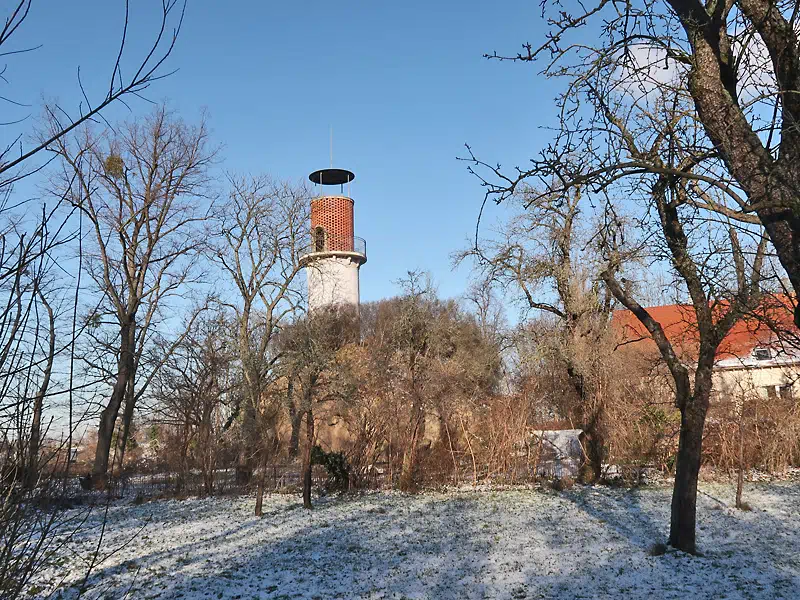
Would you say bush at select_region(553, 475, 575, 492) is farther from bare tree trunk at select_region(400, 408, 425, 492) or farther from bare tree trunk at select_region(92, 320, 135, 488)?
bare tree trunk at select_region(92, 320, 135, 488)

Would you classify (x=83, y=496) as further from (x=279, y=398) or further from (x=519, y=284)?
(x=519, y=284)

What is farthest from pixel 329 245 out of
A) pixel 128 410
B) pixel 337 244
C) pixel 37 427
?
pixel 37 427

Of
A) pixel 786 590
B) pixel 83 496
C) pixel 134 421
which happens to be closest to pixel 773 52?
pixel 786 590

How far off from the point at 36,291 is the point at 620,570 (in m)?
7.26

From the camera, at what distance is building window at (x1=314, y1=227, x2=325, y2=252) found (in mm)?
25100

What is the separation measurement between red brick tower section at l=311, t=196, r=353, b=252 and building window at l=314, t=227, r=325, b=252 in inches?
60.3

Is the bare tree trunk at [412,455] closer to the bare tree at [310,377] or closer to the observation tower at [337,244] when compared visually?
the bare tree at [310,377]

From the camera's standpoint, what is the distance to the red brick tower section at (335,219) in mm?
28656

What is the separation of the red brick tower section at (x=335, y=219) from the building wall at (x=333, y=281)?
0.66 meters

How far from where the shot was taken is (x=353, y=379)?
1530cm

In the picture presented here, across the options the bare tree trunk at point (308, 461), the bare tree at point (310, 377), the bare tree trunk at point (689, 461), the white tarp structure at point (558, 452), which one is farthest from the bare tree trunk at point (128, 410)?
the bare tree trunk at point (689, 461)

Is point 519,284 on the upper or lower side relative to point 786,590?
upper

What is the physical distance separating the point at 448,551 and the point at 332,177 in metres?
25.5

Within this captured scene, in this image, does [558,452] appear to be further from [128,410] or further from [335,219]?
[335,219]
